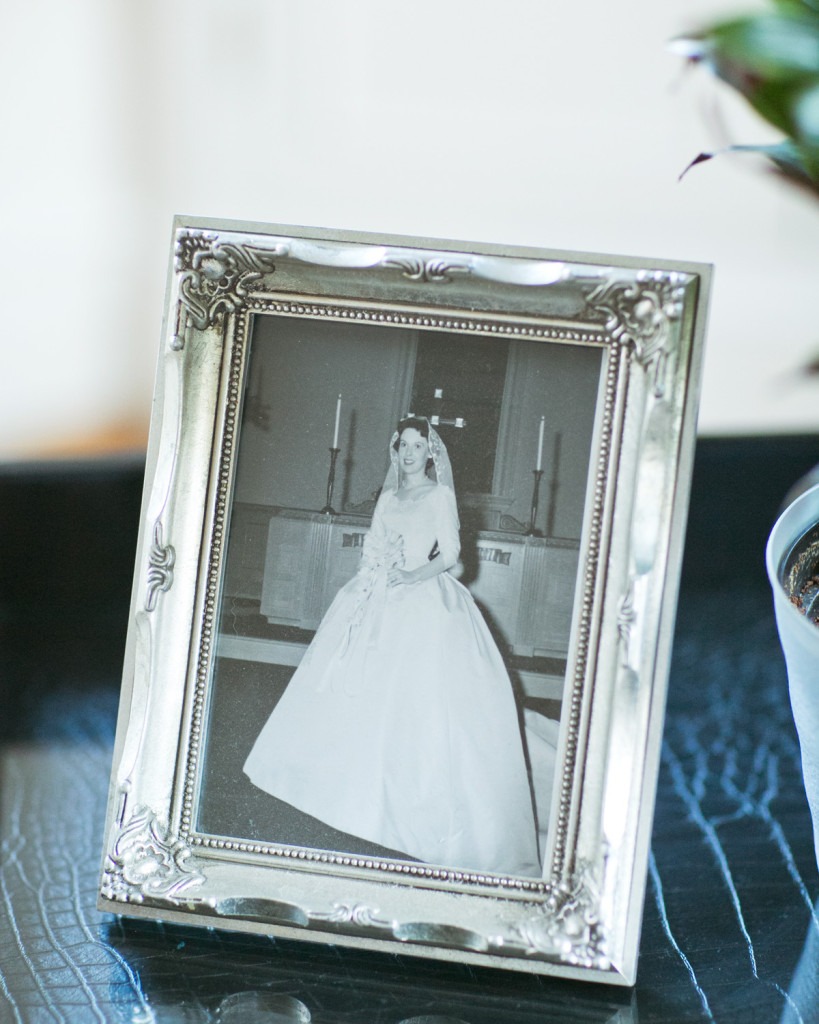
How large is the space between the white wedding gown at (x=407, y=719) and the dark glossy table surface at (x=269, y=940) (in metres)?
0.06

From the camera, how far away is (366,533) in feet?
1.47

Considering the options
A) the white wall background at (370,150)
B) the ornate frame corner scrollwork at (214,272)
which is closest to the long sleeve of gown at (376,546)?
the ornate frame corner scrollwork at (214,272)

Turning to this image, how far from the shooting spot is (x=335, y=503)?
452 millimetres

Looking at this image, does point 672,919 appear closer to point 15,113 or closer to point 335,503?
point 335,503

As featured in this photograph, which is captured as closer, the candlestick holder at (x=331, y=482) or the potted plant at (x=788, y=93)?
the potted plant at (x=788, y=93)

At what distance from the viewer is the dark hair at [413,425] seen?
45 cm

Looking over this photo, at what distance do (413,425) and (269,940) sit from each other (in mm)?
227

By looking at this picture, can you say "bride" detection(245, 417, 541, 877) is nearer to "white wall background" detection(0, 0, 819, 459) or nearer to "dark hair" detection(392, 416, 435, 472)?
"dark hair" detection(392, 416, 435, 472)

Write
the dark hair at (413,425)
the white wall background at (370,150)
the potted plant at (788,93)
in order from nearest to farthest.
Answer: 1. the potted plant at (788,93)
2. the dark hair at (413,425)
3. the white wall background at (370,150)

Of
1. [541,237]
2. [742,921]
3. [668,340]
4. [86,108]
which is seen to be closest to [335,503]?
[668,340]

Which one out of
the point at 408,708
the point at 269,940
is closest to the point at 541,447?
the point at 408,708

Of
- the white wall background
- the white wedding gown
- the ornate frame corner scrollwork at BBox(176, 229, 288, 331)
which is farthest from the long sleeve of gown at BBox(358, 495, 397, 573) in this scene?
the white wall background

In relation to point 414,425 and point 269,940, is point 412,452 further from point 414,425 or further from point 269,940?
point 269,940

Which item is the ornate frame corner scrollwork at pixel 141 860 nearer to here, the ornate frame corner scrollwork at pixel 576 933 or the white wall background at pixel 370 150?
the ornate frame corner scrollwork at pixel 576 933
